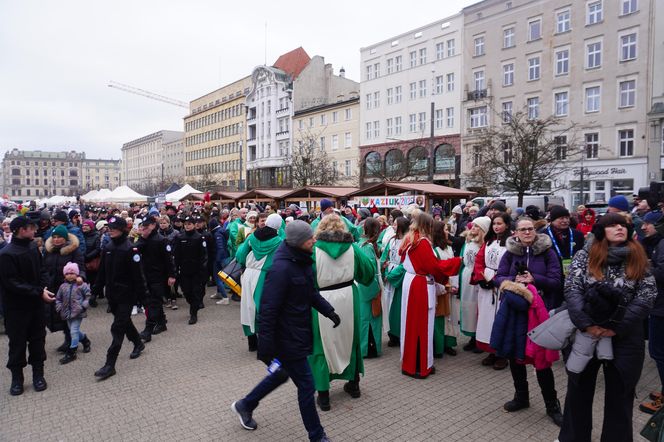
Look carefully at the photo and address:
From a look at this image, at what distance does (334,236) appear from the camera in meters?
4.55

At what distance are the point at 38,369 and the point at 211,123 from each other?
79.9 meters

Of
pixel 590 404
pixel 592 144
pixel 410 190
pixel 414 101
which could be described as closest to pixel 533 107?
pixel 592 144

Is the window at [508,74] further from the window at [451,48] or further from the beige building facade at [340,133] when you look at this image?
the beige building facade at [340,133]

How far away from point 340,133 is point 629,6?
2875 centimetres

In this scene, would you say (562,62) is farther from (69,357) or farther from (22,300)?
(22,300)

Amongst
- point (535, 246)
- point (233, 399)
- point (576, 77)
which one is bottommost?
point (233, 399)

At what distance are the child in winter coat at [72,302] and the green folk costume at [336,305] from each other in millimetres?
3562

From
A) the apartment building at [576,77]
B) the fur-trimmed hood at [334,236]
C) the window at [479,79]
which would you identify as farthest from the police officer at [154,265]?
the window at [479,79]

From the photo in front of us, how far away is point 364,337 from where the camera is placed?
5.89 metres

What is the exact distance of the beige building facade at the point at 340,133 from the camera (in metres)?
50.2

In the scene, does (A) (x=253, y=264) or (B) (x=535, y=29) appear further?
(B) (x=535, y=29)

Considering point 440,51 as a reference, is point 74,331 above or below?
below

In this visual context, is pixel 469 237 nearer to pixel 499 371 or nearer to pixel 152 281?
pixel 499 371

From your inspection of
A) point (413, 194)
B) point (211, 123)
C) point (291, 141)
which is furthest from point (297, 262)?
point (211, 123)
